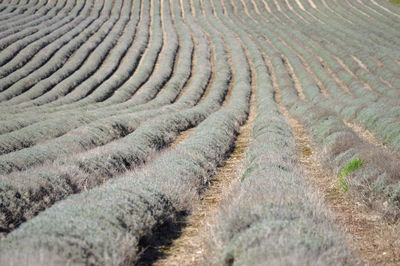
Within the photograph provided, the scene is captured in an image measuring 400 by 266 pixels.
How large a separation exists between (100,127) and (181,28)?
38369 millimetres

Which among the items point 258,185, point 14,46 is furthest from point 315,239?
point 14,46

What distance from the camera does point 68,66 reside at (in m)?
34.1

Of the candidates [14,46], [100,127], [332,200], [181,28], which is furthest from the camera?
[181,28]

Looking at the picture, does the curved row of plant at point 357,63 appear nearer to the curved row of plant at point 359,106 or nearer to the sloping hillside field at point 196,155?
the sloping hillside field at point 196,155

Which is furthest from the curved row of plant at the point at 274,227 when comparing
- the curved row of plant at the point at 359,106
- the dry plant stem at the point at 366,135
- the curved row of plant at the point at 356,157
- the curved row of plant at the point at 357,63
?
the curved row of plant at the point at 357,63

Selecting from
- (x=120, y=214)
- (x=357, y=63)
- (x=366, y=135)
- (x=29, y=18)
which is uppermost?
(x=29, y=18)

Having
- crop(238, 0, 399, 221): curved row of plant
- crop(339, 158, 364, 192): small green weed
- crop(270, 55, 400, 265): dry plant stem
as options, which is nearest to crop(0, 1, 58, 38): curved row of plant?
crop(238, 0, 399, 221): curved row of plant

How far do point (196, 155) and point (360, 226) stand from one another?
428 centimetres

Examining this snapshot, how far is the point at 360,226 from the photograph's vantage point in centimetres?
630

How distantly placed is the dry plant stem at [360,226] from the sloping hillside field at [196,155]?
34 mm

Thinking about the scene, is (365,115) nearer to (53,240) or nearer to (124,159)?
(124,159)

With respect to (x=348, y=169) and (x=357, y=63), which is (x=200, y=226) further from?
(x=357, y=63)

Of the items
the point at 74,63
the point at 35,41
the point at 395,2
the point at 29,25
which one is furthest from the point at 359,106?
the point at 395,2

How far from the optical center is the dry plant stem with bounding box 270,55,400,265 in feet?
16.8
